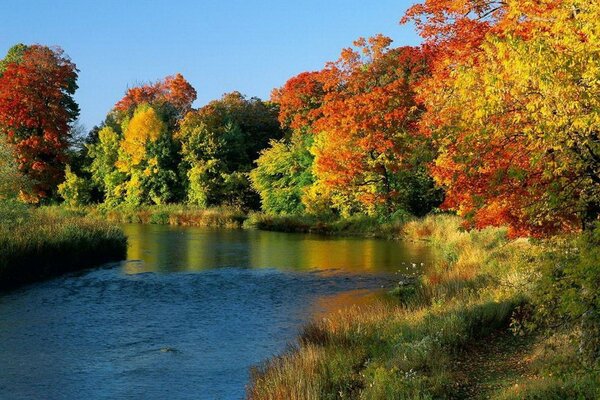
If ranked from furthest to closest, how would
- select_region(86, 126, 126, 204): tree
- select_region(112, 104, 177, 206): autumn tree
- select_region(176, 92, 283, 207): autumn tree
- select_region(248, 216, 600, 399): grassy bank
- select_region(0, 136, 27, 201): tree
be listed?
select_region(86, 126, 126, 204): tree, select_region(112, 104, 177, 206): autumn tree, select_region(176, 92, 283, 207): autumn tree, select_region(0, 136, 27, 201): tree, select_region(248, 216, 600, 399): grassy bank

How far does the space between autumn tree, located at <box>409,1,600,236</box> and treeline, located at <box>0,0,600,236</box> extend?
41 mm

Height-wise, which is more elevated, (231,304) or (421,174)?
(421,174)

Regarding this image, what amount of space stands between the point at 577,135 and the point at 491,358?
5.07 m

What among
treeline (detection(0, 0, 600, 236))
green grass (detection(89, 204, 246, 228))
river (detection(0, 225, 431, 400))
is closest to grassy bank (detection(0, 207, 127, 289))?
river (detection(0, 225, 431, 400))

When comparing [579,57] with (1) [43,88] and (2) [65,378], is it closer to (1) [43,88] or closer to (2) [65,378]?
(2) [65,378]

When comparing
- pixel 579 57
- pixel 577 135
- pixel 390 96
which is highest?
pixel 390 96

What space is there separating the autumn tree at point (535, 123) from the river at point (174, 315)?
23.0 feet

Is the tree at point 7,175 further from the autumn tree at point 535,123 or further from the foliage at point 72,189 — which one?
the autumn tree at point 535,123

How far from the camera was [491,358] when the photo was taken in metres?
13.2

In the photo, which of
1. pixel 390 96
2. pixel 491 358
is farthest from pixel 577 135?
pixel 390 96

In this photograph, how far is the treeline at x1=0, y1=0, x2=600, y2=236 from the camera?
1120 cm

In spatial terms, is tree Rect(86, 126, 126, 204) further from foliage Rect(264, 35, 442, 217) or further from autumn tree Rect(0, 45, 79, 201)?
foliage Rect(264, 35, 442, 217)

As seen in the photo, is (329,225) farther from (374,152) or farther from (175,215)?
(175,215)

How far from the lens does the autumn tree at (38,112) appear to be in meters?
62.6
